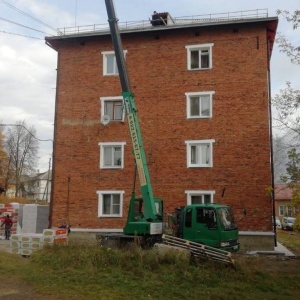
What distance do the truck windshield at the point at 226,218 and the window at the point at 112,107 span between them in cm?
991

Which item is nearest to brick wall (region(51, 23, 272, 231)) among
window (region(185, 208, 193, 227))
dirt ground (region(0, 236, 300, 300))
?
dirt ground (region(0, 236, 300, 300))

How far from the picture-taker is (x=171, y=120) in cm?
2289

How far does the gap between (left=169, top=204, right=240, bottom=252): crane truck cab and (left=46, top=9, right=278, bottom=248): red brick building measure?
18.8ft

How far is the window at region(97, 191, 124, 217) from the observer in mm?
23000

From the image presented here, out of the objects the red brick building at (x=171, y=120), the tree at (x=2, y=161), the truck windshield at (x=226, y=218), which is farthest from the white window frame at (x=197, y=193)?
the tree at (x=2, y=161)

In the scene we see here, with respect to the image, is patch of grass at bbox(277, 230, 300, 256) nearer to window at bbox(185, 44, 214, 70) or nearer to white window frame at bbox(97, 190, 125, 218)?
white window frame at bbox(97, 190, 125, 218)

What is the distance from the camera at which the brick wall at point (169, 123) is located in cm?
2161

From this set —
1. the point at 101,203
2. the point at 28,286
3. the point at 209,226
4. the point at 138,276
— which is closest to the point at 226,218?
the point at 209,226

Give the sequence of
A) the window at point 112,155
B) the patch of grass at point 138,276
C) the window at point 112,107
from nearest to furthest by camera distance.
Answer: the patch of grass at point 138,276 < the window at point 112,155 < the window at point 112,107

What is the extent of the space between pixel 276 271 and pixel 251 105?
10250 millimetres

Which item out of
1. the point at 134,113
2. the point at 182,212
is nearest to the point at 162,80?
the point at 134,113

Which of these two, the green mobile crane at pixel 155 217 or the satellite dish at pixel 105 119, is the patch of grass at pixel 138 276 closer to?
the green mobile crane at pixel 155 217

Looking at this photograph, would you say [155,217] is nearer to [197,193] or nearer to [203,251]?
[203,251]

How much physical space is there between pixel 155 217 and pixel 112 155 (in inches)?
353
